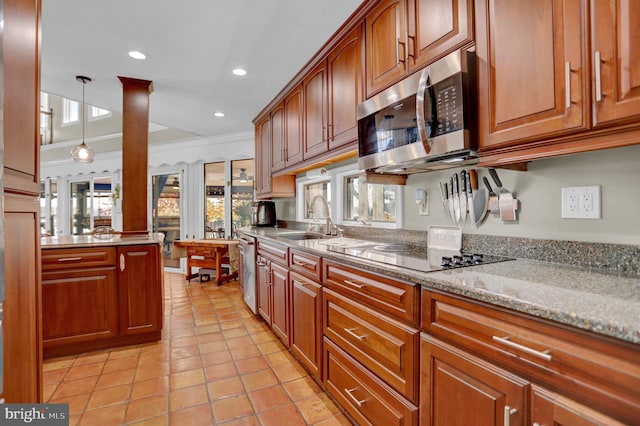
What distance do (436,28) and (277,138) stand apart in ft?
7.75

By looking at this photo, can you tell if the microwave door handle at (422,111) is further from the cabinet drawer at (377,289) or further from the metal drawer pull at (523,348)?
the metal drawer pull at (523,348)

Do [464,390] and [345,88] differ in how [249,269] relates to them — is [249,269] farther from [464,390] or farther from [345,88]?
[464,390]

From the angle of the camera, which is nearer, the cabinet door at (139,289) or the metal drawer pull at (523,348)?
the metal drawer pull at (523,348)

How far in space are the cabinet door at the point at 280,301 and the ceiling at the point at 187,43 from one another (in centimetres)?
180

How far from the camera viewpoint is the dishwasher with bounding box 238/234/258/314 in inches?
126

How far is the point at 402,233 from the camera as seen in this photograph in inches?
83.0

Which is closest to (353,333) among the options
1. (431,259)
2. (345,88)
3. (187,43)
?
(431,259)

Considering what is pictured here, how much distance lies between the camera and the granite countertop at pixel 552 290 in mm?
690

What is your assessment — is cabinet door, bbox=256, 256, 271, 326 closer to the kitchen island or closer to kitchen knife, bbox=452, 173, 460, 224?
the kitchen island

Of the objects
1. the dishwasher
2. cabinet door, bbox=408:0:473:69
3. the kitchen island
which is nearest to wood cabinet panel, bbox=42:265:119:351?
the kitchen island

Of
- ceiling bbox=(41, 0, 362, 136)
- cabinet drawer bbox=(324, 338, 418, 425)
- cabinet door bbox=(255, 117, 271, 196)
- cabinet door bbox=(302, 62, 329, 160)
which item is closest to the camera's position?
cabinet drawer bbox=(324, 338, 418, 425)

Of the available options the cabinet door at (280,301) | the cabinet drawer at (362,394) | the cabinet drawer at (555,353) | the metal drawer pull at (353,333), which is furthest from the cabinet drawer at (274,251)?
→ the cabinet drawer at (555,353)

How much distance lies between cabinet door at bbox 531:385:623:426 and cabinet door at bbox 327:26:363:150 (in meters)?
1.65

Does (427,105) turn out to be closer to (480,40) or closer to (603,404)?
(480,40)
